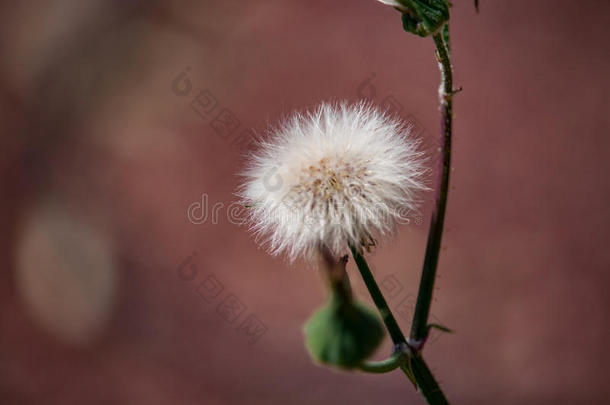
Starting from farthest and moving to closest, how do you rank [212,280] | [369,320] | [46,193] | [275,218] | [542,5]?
[46,193], [212,280], [542,5], [275,218], [369,320]

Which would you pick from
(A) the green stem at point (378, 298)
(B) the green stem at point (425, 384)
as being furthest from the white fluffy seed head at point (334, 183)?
(B) the green stem at point (425, 384)

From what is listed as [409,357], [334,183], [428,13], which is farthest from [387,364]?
[428,13]

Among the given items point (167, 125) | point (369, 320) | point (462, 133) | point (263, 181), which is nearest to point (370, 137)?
point (263, 181)

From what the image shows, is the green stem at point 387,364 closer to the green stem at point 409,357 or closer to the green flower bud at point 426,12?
the green stem at point 409,357

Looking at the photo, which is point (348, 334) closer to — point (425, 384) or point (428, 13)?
point (425, 384)

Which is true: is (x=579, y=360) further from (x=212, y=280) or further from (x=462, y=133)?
(x=212, y=280)

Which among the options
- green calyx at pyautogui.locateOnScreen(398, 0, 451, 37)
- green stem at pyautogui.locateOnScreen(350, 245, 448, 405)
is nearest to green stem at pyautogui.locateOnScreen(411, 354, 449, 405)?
green stem at pyautogui.locateOnScreen(350, 245, 448, 405)
